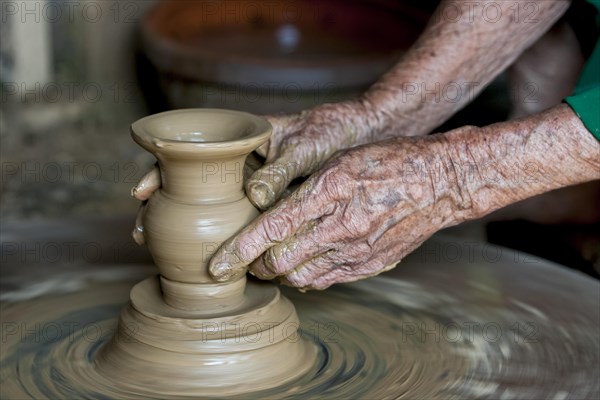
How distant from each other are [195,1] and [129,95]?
2.34 ft

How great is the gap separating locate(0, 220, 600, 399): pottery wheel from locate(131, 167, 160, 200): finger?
0.24m

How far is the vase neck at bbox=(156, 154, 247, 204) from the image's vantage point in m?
1.44

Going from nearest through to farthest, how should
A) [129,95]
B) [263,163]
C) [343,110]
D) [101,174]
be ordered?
[263,163] → [343,110] → [101,174] → [129,95]

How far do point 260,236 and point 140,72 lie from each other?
3.42 meters

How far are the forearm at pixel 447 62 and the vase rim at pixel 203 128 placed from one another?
50 centimetres

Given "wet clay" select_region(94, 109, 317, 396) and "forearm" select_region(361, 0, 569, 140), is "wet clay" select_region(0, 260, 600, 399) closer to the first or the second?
"wet clay" select_region(94, 109, 317, 396)

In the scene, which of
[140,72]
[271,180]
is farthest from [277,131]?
[140,72]

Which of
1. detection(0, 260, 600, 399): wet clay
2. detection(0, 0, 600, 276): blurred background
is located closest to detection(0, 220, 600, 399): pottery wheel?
detection(0, 260, 600, 399): wet clay

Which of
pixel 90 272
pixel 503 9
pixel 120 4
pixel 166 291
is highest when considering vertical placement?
pixel 503 9

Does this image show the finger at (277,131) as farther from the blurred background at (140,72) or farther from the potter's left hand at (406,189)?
the blurred background at (140,72)

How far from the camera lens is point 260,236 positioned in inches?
58.4

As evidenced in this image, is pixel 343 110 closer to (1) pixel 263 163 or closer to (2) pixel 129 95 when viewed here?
(1) pixel 263 163

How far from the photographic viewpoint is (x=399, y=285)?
1.85 metres

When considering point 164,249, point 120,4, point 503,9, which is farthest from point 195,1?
point 164,249
